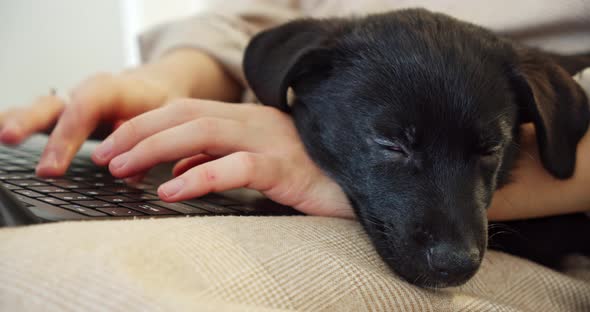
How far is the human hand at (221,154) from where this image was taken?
814 millimetres

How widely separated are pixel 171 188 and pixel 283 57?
1.16 feet

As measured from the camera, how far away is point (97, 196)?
0.77 meters

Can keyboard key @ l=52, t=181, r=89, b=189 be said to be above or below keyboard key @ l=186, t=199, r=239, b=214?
above

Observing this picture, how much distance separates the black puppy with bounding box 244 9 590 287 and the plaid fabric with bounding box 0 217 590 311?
79 millimetres

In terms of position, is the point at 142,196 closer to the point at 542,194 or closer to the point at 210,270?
the point at 210,270

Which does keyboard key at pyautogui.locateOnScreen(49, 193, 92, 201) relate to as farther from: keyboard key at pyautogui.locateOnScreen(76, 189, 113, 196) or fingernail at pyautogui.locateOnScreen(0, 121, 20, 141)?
fingernail at pyautogui.locateOnScreen(0, 121, 20, 141)

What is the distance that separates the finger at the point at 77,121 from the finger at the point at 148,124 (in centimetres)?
11

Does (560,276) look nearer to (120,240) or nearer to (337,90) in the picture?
(337,90)

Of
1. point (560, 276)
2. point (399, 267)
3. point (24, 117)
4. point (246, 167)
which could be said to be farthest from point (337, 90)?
point (24, 117)

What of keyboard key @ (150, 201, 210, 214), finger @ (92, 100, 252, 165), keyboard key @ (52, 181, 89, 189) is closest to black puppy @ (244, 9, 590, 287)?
finger @ (92, 100, 252, 165)

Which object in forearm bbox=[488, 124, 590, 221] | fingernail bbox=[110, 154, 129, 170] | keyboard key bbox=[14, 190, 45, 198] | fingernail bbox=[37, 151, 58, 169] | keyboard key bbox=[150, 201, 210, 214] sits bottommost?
forearm bbox=[488, 124, 590, 221]

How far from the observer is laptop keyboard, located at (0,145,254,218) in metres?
0.69

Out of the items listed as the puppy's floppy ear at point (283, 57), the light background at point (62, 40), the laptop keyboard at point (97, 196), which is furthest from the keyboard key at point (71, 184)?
the light background at point (62, 40)

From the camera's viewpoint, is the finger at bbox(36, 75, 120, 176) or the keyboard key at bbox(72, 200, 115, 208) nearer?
the keyboard key at bbox(72, 200, 115, 208)
